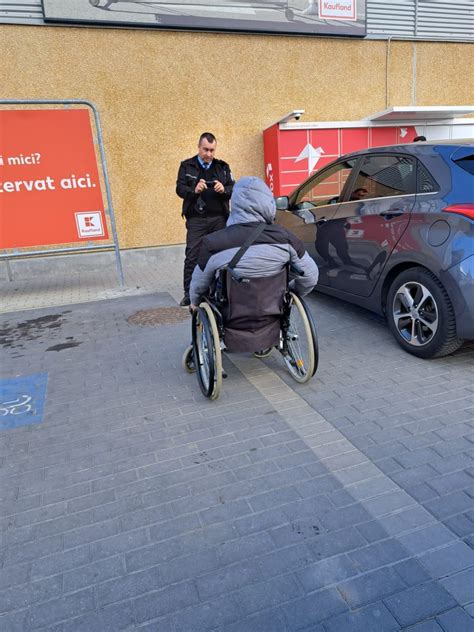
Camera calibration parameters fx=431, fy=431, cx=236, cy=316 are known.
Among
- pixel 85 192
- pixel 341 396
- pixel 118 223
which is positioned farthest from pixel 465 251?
pixel 118 223

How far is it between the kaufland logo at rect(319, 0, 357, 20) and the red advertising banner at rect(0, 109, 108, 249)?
18.8 feet

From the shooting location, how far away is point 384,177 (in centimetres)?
402

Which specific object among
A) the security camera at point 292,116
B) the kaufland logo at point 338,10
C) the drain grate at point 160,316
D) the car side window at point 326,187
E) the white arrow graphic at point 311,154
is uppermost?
the kaufland logo at point 338,10

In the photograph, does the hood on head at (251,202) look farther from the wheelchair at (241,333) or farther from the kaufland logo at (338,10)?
the kaufland logo at (338,10)

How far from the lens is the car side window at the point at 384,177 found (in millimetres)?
3711

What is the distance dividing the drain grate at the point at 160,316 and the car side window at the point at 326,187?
2002 mm

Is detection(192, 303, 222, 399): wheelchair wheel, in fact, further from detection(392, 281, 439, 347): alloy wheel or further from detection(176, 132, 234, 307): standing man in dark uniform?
detection(392, 281, 439, 347): alloy wheel

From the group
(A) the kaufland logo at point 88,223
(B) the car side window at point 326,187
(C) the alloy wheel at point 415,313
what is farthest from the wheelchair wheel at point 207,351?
(A) the kaufland logo at point 88,223

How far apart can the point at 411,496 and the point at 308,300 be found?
150 inches

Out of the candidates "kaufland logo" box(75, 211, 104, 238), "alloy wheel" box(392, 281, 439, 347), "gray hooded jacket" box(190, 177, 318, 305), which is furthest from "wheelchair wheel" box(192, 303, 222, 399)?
"kaufland logo" box(75, 211, 104, 238)

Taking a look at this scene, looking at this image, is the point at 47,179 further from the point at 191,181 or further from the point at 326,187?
the point at 326,187

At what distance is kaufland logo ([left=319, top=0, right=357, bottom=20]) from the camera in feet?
28.8

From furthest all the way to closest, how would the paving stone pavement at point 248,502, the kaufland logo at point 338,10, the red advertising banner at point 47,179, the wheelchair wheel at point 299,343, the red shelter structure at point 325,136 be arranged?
the kaufland logo at point 338,10 < the red shelter structure at point 325,136 < the red advertising banner at point 47,179 < the wheelchair wheel at point 299,343 < the paving stone pavement at point 248,502

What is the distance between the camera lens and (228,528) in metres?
2.02
